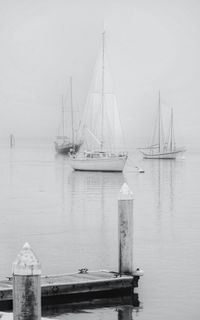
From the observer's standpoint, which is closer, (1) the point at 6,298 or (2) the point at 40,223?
(1) the point at 6,298

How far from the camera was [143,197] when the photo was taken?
6988cm

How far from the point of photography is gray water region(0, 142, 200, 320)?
1006 inches

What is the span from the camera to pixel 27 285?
13.2 metres

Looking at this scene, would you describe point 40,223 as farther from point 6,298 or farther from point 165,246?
point 6,298

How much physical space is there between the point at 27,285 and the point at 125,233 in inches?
497

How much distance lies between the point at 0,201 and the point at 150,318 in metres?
41.6

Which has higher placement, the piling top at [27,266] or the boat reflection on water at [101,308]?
the piling top at [27,266]

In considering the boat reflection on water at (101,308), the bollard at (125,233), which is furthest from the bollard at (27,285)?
the bollard at (125,233)

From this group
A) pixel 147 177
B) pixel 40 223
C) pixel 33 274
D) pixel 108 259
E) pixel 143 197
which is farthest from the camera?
pixel 147 177

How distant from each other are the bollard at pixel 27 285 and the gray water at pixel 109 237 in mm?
10319

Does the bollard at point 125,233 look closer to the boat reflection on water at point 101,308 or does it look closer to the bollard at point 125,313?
the boat reflection on water at point 101,308

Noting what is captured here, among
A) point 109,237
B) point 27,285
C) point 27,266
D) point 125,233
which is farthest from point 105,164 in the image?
point 27,266

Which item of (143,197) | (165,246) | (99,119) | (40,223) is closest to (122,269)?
(165,246)

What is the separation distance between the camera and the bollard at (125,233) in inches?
1005
